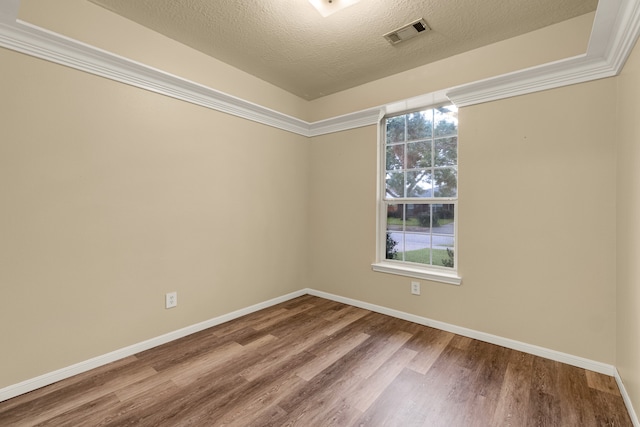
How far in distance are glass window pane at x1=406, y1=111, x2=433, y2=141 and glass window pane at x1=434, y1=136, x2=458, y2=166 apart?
0.17 meters

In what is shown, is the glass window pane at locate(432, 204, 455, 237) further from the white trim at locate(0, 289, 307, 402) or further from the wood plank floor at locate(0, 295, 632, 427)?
the white trim at locate(0, 289, 307, 402)

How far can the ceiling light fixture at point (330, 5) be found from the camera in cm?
204

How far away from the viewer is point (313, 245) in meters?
3.96

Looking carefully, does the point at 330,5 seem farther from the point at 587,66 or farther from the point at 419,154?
the point at 587,66

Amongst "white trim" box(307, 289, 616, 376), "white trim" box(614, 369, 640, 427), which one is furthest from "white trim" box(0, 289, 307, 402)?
"white trim" box(614, 369, 640, 427)

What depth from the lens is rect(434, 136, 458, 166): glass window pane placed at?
9.55 feet

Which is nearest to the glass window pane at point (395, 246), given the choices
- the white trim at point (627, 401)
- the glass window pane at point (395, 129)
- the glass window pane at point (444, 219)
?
the glass window pane at point (444, 219)

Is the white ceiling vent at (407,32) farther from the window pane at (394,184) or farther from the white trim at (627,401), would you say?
the white trim at (627,401)

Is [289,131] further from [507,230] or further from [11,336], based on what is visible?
[11,336]

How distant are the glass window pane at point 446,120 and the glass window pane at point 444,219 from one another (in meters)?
0.77

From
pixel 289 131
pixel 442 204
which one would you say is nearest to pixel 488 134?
pixel 442 204

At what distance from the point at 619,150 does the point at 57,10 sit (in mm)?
4062

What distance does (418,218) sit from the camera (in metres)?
3.18

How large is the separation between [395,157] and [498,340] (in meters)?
2.09
